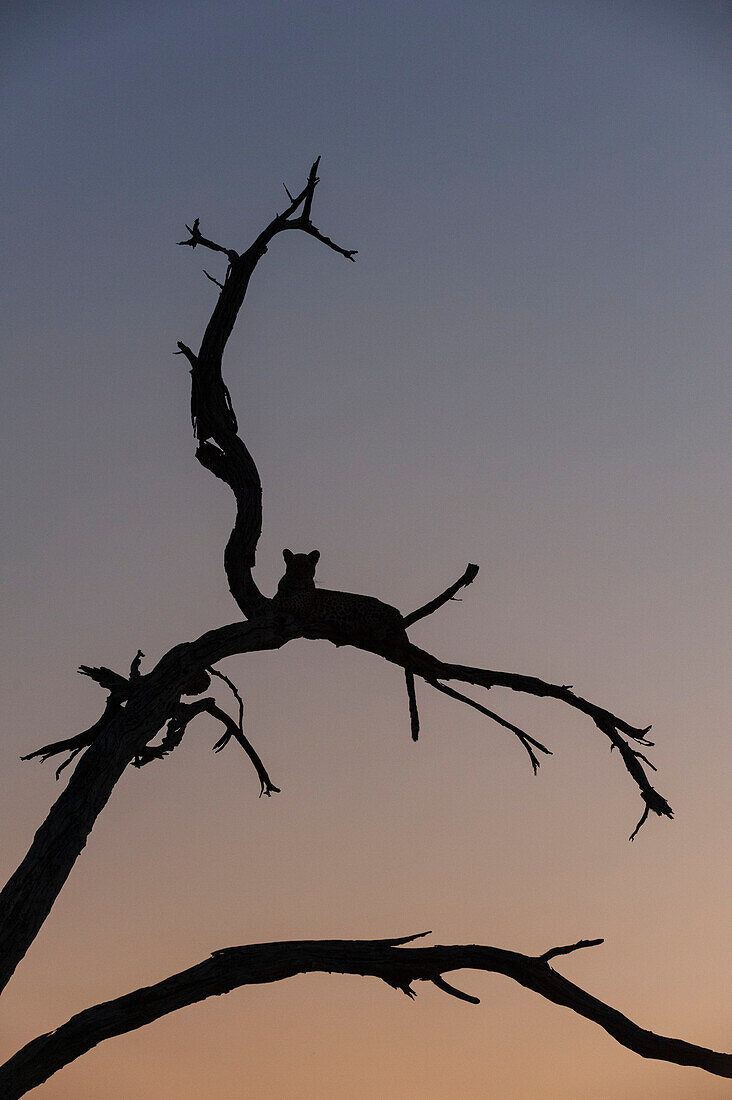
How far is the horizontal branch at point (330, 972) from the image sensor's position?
516 cm

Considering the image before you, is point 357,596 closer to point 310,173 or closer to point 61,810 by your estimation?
point 61,810

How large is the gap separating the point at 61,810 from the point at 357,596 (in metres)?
2.50

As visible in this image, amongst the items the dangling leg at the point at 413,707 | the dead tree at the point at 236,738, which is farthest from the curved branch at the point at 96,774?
the dangling leg at the point at 413,707

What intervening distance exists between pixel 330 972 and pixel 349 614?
2.42m

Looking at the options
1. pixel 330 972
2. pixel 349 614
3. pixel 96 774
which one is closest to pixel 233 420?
pixel 349 614

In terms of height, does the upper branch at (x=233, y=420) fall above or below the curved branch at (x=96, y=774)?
above

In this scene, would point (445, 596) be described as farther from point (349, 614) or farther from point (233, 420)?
point (233, 420)

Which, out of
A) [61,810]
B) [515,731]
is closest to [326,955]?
[61,810]

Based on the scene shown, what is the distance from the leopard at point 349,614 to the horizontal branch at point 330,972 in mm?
1667

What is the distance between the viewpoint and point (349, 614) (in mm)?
6949

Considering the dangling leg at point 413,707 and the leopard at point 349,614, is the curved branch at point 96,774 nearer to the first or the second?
the leopard at point 349,614

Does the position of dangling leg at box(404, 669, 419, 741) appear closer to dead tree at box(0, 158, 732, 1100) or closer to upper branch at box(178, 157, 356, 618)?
dead tree at box(0, 158, 732, 1100)

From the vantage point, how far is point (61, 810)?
558cm

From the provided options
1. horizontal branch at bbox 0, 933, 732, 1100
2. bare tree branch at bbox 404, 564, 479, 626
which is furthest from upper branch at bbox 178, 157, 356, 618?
horizontal branch at bbox 0, 933, 732, 1100
